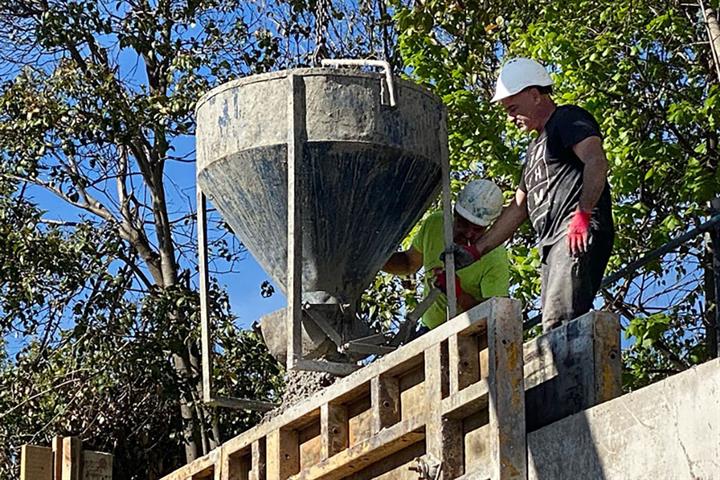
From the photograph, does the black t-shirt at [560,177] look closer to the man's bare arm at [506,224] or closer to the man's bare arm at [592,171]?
the man's bare arm at [592,171]

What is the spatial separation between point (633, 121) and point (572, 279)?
7.39 m

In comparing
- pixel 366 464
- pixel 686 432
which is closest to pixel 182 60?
pixel 366 464

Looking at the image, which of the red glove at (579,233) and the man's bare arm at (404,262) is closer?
the red glove at (579,233)

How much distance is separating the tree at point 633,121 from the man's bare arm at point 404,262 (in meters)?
4.07

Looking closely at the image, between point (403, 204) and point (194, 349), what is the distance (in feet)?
30.8

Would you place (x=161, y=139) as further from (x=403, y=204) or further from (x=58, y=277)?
(x=403, y=204)

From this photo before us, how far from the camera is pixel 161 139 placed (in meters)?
19.2

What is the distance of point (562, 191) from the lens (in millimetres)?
8109

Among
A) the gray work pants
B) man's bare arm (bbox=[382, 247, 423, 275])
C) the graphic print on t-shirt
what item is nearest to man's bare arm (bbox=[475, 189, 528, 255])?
the graphic print on t-shirt

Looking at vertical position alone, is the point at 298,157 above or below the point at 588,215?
above

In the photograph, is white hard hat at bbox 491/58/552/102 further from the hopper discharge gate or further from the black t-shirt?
the hopper discharge gate

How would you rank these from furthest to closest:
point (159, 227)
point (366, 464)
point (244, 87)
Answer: point (159, 227) → point (244, 87) → point (366, 464)

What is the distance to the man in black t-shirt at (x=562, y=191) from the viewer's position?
7883 mm

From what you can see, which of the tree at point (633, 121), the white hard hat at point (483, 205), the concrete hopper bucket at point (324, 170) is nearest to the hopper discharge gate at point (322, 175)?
the concrete hopper bucket at point (324, 170)
